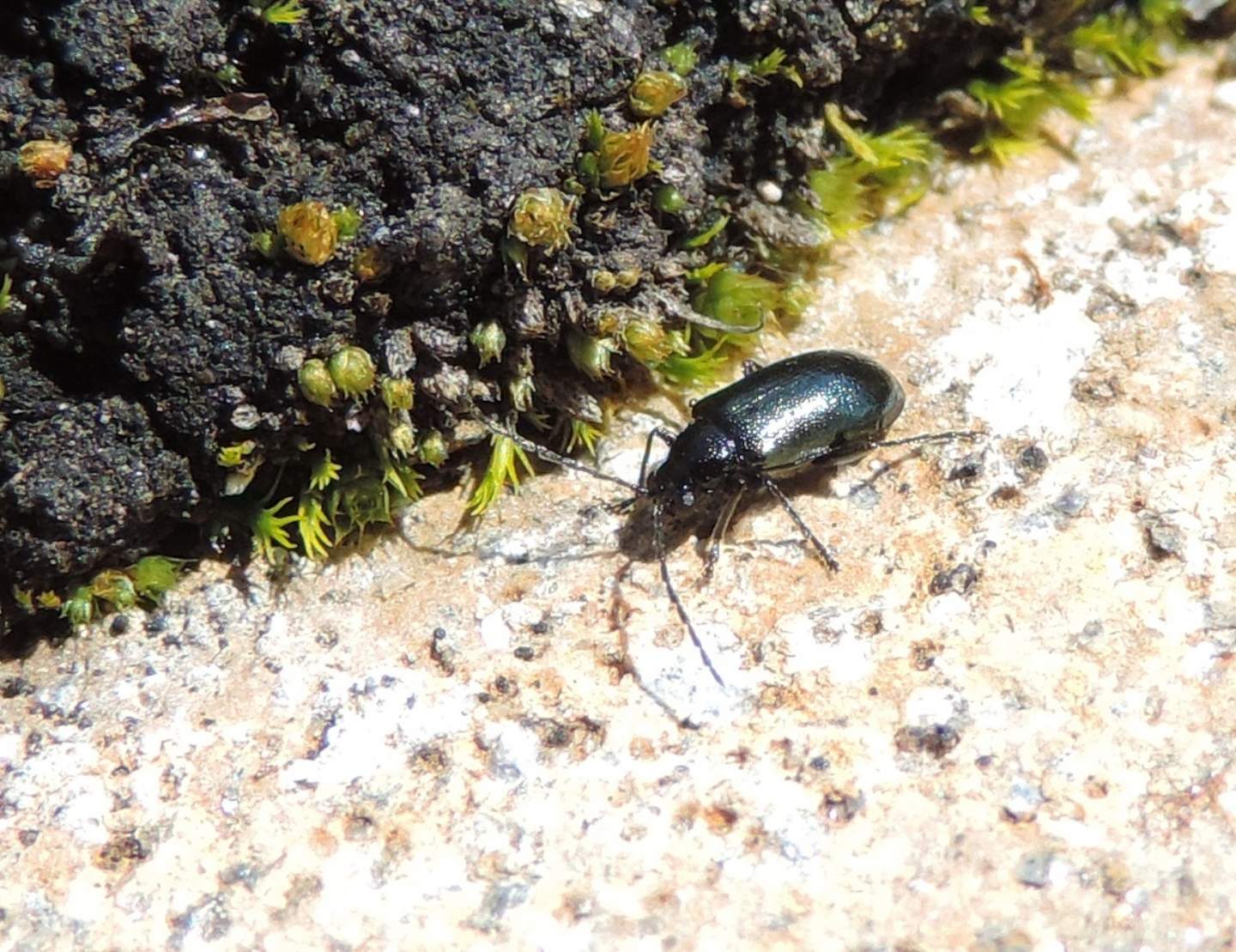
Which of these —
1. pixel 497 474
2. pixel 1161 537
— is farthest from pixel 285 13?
pixel 1161 537

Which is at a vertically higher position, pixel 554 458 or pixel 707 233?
pixel 707 233

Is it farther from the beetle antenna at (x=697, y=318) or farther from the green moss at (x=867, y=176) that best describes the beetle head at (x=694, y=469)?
the green moss at (x=867, y=176)

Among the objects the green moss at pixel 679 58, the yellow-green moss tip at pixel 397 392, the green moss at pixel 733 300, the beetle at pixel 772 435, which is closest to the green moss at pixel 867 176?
the green moss at pixel 733 300

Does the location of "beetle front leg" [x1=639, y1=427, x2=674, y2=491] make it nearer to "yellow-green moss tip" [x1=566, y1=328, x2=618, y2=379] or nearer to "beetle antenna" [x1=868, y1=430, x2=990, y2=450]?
"yellow-green moss tip" [x1=566, y1=328, x2=618, y2=379]

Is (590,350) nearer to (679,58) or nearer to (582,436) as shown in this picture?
(582,436)

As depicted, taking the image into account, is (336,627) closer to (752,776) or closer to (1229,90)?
(752,776)

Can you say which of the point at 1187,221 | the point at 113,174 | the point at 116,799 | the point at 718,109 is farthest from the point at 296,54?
the point at 1187,221
